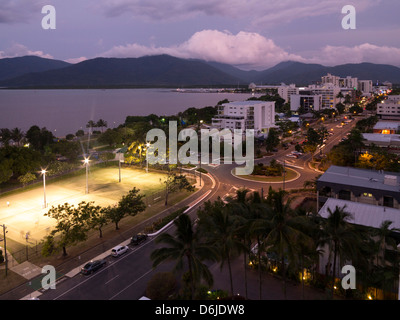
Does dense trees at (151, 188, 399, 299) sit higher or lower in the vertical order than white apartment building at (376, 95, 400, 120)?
lower

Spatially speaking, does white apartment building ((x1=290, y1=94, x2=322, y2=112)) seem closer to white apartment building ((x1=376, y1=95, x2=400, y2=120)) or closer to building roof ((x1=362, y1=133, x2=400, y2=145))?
white apartment building ((x1=376, y1=95, x2=400, y2=120))

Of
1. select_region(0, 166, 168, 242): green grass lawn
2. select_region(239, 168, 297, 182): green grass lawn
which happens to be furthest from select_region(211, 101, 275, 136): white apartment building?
select_region(0, 166, 168, 242): green grass lawn

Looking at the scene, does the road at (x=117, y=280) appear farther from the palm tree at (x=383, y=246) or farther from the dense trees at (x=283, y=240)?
the palm tree at (x=383, y=246)

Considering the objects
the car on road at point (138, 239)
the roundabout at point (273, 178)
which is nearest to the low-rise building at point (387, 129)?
the roundabout at point (273, 178)

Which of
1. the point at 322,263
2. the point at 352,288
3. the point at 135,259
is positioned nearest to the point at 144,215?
the point at 135,259

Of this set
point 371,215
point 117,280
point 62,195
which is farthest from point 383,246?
point 62,195
